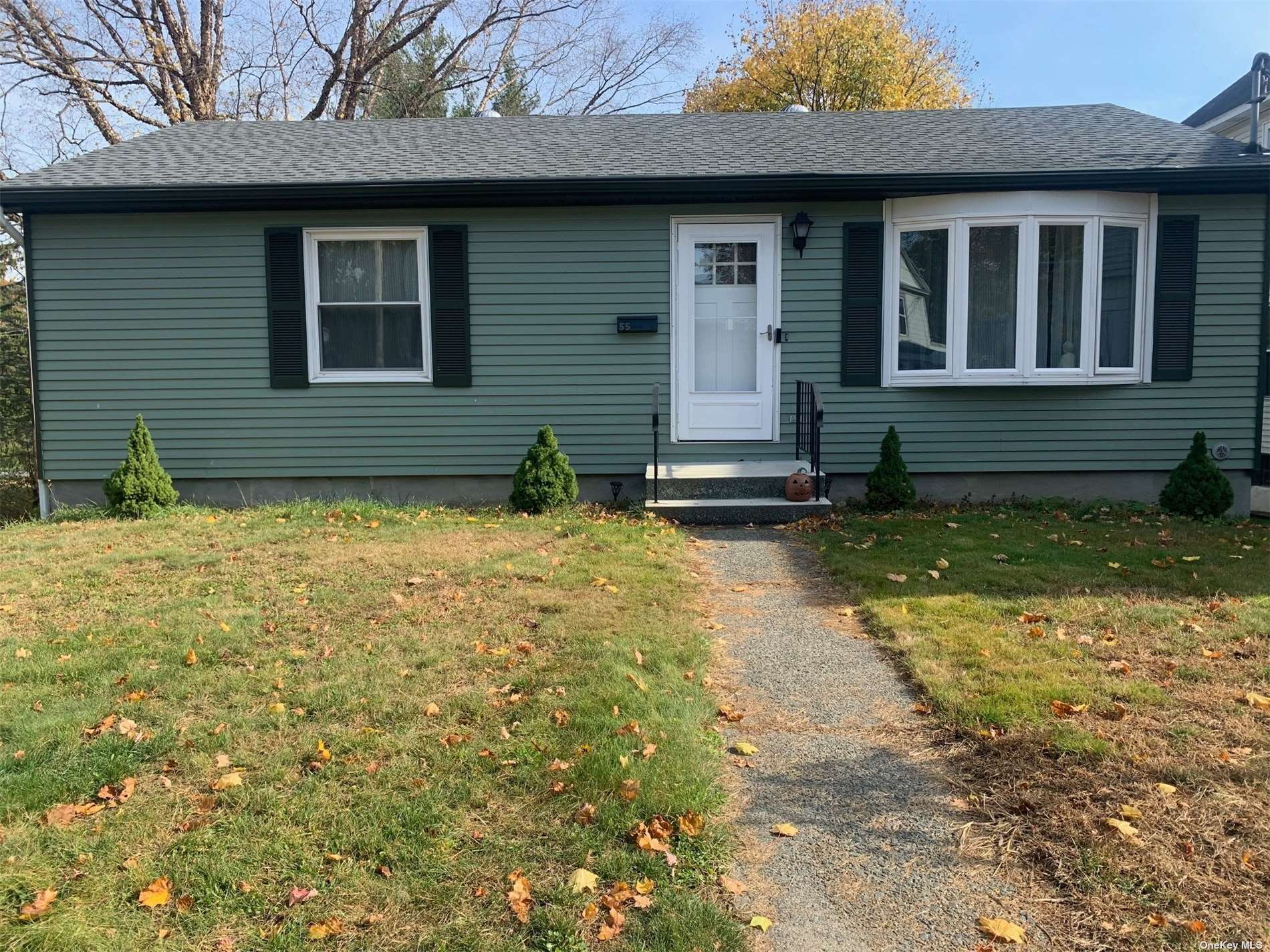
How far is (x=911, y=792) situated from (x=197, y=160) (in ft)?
30.2

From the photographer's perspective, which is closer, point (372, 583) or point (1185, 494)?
point (372, 583)

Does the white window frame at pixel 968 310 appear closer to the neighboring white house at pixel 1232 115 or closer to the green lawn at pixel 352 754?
the green lawn at pixel 352 754

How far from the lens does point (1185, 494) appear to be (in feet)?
24.4

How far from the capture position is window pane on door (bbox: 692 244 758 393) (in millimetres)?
8531

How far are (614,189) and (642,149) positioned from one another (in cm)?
143

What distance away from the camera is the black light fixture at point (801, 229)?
26.8ft

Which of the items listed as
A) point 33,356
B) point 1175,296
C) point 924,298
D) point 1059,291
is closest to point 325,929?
point 924,298

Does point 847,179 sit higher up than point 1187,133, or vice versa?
point 1187,133

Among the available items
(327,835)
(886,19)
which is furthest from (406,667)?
(886,19)

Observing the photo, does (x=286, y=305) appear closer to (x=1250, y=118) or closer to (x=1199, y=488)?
(x=1199, y=488)

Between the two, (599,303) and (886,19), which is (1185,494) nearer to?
(599,303)

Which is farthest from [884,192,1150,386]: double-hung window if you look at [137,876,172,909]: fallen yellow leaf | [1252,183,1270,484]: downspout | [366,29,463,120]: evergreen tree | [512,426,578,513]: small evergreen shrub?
[366,29,463,120]: evergreen tree

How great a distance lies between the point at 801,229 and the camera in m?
8.20

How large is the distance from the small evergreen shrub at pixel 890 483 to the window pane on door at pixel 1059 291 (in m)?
1.74
